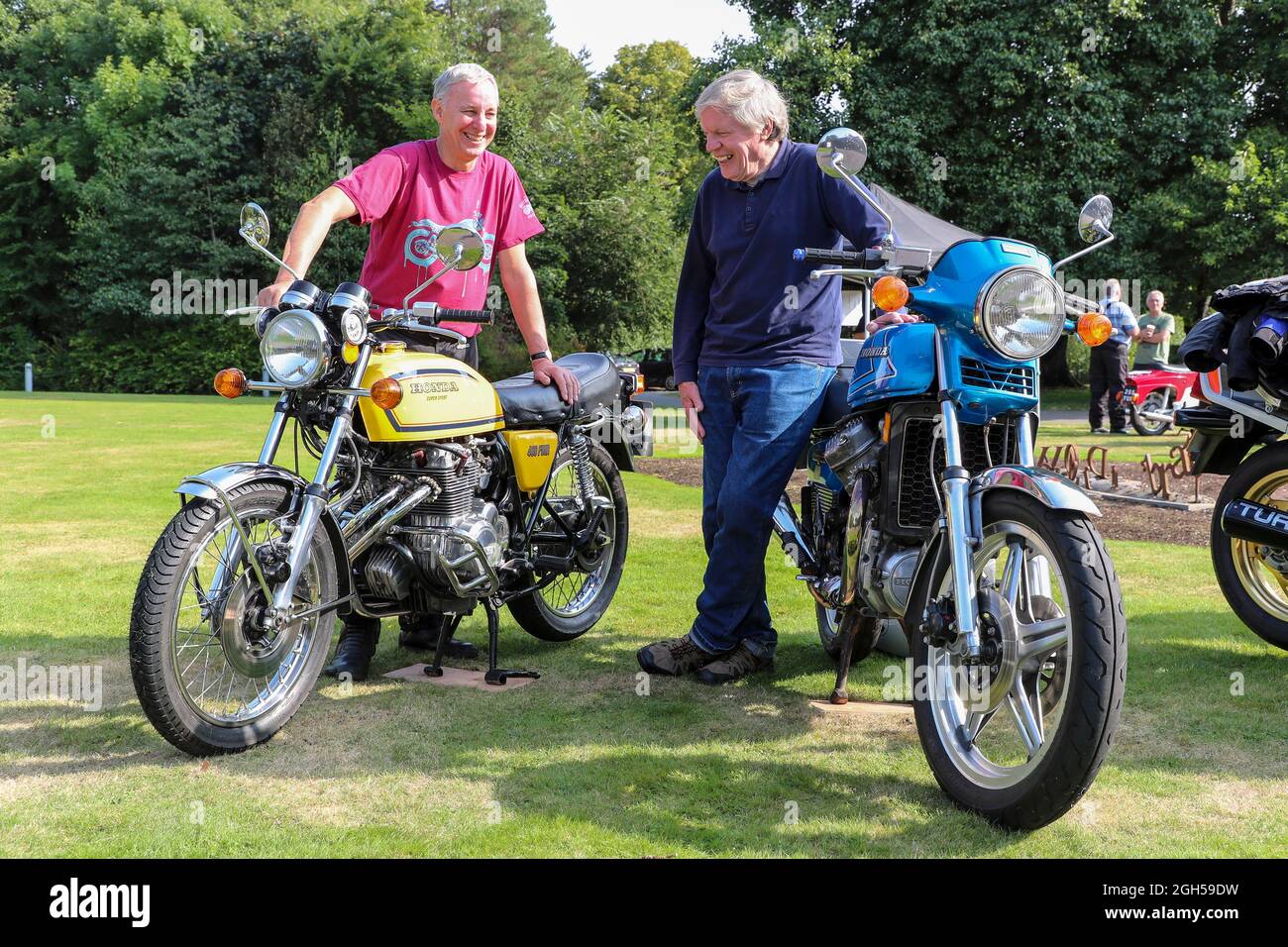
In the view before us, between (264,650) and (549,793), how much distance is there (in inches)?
40.0

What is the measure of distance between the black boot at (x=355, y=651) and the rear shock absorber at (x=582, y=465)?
43.0 inches

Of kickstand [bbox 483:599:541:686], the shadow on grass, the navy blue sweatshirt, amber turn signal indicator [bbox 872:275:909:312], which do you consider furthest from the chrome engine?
amber turn signal indicator [bbox 872:275:909:312]

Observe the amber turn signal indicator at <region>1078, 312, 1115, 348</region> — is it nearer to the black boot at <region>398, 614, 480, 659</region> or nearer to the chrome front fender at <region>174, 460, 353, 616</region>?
the chrome front fender at <region>174, 460, 353, 616</region>

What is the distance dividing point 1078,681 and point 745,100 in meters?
2.46

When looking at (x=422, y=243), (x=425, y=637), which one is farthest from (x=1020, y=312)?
(x=425, y=637)

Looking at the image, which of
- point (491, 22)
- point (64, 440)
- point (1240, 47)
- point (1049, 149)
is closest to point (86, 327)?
point (491, 22)

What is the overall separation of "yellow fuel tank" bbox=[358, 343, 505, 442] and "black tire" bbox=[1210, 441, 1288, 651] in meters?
3.01

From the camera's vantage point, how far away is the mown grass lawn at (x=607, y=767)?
3031 millimetres

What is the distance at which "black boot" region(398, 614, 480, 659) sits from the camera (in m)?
4.97

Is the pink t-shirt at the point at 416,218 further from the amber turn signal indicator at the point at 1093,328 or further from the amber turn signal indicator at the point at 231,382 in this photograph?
the amber turn signal indicator at the point at 1093,328

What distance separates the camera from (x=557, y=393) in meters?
5.04

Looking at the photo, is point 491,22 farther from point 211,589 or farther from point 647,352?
point 211,589

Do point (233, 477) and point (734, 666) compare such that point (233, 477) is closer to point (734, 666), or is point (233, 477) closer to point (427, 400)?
point (427, 400)

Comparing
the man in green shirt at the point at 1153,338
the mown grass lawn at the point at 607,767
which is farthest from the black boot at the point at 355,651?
the man in green shirt at the point at 1153,338
